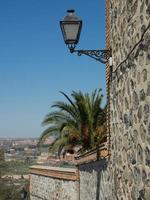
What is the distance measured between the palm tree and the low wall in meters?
1.27

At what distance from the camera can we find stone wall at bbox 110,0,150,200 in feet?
20.6

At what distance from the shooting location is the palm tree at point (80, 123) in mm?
18859

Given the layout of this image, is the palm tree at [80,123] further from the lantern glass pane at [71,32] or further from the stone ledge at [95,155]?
the lantern glass pane at [71,32]

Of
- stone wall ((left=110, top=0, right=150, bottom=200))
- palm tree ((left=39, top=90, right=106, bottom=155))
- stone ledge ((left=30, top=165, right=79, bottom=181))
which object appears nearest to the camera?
stone wall ((left=110, top=0, right=150, bottom=200))

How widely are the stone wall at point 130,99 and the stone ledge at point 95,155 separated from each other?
1.00 metres

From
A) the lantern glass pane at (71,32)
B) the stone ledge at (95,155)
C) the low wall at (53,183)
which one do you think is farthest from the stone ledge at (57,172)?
the lantern glass pane at (71,32)

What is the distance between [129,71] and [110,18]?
2262 millimetres

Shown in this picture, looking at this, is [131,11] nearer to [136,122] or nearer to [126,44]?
[126,44]

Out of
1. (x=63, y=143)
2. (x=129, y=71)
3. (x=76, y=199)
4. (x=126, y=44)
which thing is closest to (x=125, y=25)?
(x=126, y=44)

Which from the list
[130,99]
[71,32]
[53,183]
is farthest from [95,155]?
[53,183]

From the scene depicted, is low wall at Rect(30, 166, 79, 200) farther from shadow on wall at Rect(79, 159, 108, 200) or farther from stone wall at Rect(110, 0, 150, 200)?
stone wall at Rect(110, 0, 150, 200)

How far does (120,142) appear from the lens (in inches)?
318

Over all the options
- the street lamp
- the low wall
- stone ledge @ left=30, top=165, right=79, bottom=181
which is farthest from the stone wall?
the low wall

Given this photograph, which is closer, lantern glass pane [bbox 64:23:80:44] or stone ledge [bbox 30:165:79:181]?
lantern glass pane [bbox 64:23:80:44]
